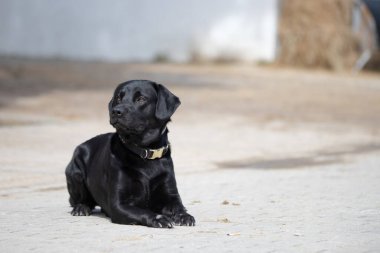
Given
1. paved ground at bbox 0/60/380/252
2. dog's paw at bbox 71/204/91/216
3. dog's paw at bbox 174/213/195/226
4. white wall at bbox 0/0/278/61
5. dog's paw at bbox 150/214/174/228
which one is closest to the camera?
paved ground at bbox 0/60/380/252

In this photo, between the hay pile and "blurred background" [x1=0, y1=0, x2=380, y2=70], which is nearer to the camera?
the hay pile

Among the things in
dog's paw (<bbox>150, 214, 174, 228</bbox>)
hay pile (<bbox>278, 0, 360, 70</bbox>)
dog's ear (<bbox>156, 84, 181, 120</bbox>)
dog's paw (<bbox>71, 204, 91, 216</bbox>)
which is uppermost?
dog's ear (<bbox>156, 84, 181, 120</bbox>)

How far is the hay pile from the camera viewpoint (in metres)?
25.9

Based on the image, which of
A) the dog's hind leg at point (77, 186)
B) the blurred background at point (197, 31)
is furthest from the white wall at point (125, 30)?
the dog's hind leg at point (77, 186)

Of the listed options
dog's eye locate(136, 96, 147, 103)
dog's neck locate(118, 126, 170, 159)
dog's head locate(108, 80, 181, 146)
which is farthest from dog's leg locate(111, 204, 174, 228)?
dog's eye locate(136, 96, 147, 103)

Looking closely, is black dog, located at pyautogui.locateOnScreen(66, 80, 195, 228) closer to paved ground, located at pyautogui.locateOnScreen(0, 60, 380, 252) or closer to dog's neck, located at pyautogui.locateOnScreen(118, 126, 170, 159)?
dog's neck, located at pyautogui.locateOnScreen(118, 126, 170, 159)

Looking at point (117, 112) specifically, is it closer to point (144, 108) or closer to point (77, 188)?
point (144, 108)

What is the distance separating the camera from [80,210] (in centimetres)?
693

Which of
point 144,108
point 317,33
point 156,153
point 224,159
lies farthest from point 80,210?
point 317,33

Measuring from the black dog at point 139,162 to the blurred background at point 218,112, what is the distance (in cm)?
21

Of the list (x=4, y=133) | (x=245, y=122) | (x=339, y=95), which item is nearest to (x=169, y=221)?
(x=4, y=133)

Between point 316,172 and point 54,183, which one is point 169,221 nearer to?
point 54,183

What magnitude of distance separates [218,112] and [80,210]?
886 centimetres

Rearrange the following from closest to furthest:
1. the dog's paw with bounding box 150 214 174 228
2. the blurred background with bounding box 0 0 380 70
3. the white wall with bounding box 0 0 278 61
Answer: the dog's paw with bounding box 150 214 174 228
the blurred background with bounding box 0 0 380 70
the white wall with bounding box 0 0 278 61
